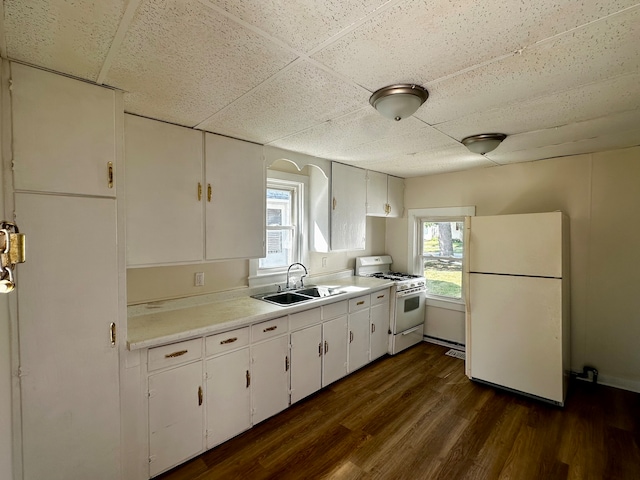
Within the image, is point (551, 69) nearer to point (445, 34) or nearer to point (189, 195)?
point (445, 34)

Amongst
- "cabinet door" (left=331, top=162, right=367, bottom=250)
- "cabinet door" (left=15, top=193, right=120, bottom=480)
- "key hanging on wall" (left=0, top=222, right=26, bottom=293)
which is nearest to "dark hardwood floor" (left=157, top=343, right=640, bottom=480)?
Result: "cabinet door" (left=15, top=193, right=120, bottom=480)

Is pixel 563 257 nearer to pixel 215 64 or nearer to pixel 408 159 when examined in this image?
pixel 408 159

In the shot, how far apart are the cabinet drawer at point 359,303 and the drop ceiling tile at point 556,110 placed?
1.81 m

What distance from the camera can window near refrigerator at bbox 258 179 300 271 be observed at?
3223mm

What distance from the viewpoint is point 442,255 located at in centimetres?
414

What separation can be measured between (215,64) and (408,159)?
233cm

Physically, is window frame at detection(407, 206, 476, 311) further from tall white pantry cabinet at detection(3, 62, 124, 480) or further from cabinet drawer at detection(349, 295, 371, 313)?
tall white pantry cabinet at detection(3, 62, 124, 480)

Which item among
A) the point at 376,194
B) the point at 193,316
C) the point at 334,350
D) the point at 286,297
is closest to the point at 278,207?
the point at 286,297

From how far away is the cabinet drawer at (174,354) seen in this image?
1.79 metres

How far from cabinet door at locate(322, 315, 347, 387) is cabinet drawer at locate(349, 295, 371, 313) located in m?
0.14

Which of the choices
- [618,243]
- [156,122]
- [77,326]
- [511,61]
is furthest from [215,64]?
[618,243]

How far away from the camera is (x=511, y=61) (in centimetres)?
133

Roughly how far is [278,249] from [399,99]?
212cm

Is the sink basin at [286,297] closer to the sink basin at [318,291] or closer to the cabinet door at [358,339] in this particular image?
the sink basin at [318,291]
